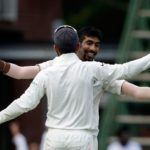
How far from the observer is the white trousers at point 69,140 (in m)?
8.17

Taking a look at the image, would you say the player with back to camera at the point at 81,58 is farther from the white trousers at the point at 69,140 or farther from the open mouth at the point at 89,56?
the white trousers at the point at 69,140

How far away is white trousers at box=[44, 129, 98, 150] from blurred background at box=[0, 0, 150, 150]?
53.1 feet

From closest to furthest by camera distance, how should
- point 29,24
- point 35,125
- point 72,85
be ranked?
point 72,85 < point 35,125 < point 29,24

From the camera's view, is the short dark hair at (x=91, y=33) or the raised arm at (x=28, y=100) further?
the short dark hair at (x=91, y=33)

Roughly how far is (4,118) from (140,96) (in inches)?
42.3

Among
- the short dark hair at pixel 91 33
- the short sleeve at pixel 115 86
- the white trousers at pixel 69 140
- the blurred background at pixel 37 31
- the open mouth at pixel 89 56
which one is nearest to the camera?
the white trousers at pixel 69 140

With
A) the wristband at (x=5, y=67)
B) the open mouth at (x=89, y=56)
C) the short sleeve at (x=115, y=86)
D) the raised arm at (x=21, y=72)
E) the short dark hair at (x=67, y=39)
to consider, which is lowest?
the short sleeve at (x=115, y=86)

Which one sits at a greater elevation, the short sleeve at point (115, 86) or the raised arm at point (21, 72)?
the raised arm at point (21, 72)

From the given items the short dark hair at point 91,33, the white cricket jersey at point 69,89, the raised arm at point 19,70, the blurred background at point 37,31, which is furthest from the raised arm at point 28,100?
the blurred background at point 37,31

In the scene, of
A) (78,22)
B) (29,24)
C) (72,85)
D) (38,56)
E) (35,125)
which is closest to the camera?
(72,85)

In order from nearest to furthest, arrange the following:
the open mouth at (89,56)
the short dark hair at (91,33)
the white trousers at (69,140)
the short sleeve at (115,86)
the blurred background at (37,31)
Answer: the white trousers at (69,140) < the short sleeve at (115,86) < the open mouth at (89,56) < the short dark hair at (91,33) < the blurred background at (37,31)

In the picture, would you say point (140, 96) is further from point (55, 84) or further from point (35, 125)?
point (35, 125)

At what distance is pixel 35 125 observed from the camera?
29359 millimetres

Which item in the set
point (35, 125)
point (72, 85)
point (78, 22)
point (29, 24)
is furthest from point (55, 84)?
point (78, 22)
